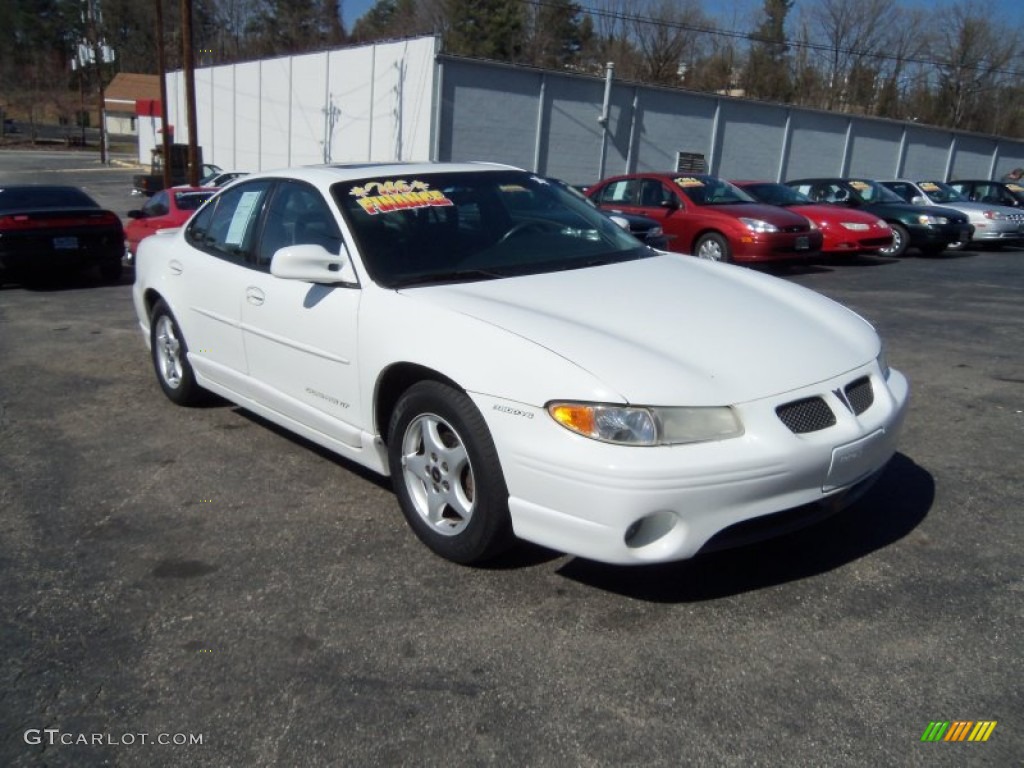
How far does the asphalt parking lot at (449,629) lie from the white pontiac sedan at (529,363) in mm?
320

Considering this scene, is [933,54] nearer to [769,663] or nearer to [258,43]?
[258,43]

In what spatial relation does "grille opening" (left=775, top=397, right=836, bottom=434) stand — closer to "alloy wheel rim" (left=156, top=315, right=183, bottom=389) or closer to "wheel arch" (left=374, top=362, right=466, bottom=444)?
"wheel arch" (left=374, top=362, right=466, bottom=444)

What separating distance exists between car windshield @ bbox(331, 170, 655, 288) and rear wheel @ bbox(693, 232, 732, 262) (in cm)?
843

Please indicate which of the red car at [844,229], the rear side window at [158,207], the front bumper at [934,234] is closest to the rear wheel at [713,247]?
the red car at [844,229]

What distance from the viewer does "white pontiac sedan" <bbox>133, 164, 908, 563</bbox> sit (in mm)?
3076

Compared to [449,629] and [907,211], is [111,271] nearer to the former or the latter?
[449,629]

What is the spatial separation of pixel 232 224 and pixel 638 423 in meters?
3.13

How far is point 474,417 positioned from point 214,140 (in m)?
38.7

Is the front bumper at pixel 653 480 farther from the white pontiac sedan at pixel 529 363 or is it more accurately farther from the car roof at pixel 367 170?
the car roof at pixel 367 170

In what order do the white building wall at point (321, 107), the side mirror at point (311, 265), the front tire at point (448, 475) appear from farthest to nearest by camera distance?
the white building wall at point (321, 107) → the side mirror at point (311, 265) → the front tire at point (448, 475)

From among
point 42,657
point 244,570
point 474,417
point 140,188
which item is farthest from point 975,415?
point 140,188

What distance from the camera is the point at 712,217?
43.2ft

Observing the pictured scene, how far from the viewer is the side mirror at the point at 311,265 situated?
13.0ft

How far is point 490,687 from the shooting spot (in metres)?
2.86
